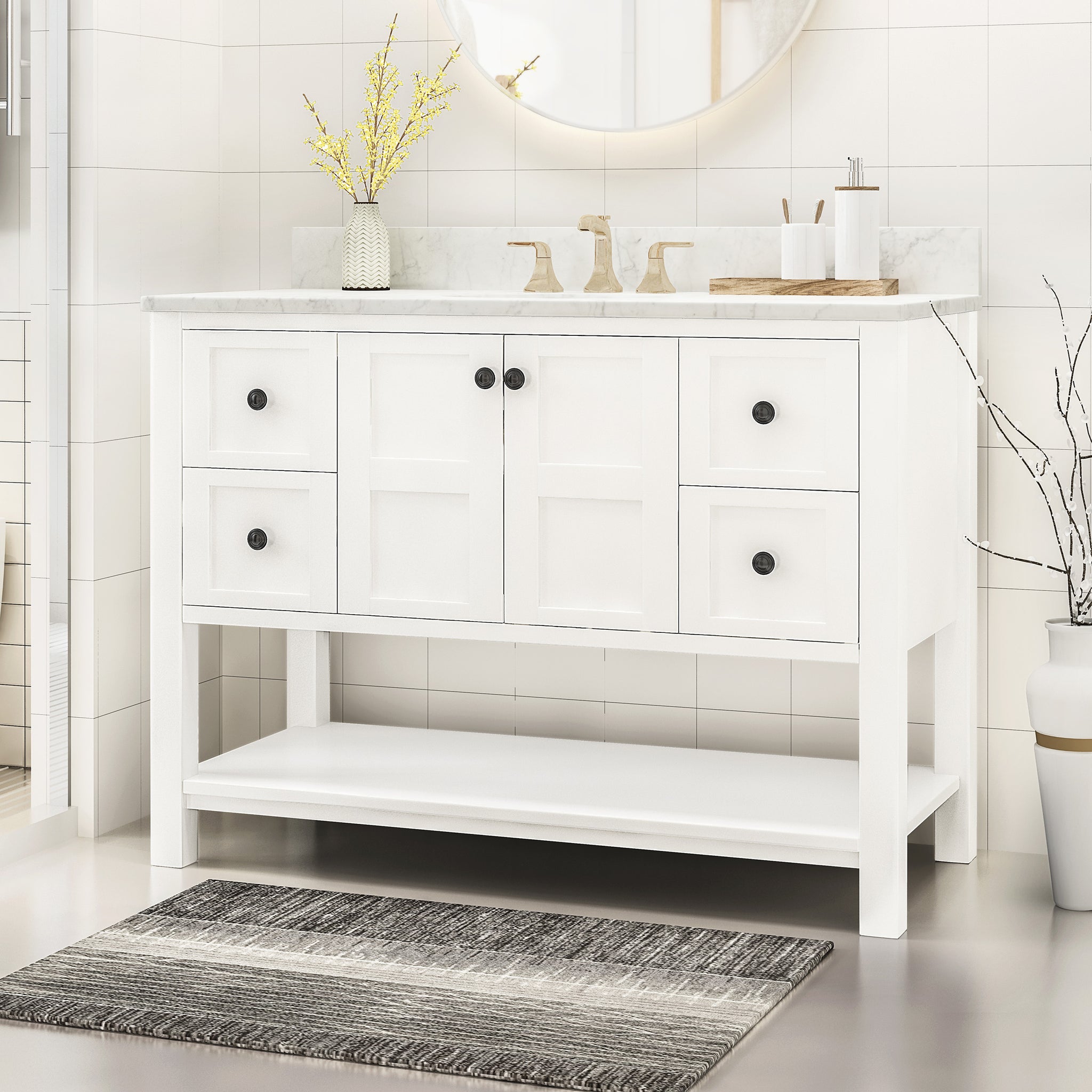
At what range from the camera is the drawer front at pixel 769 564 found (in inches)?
106

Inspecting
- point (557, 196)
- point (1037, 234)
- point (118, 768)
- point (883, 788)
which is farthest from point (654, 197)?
point (118, 768)

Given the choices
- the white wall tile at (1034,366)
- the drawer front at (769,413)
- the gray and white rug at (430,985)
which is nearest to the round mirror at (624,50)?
the white wall tile at (1034,366)

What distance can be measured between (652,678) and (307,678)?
0.70 meters

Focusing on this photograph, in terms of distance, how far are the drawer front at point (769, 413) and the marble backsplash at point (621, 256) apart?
1.96ft

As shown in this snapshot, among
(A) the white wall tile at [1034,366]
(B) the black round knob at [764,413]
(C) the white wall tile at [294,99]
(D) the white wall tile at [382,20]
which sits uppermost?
(D) the white wall tile at [382,20]

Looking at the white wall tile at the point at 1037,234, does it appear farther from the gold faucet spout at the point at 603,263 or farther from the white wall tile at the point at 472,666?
the white wall tile at the point at 472,666

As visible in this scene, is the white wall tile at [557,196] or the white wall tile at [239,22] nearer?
the white wall tile at [557,196]

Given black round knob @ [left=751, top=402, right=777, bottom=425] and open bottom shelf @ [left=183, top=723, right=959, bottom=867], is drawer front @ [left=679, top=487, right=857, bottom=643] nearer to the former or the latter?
black round knob @ [left=751, top=402, right=777, bottom=425]

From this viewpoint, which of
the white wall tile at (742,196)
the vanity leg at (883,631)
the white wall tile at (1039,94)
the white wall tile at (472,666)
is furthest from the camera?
the white wall tile at (472,666)

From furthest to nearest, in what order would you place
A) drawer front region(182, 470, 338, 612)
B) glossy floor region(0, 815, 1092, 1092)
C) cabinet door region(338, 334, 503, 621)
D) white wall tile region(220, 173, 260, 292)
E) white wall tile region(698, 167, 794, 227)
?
white wall tile region(220, 173, 260, 292) → white wall tile region(698, 167, 794, 227) → drawer front region(182, 470, 338, 612) → cabinet door region(338, 334, 503, 621) → glossy floor region(0, 815, 1092, 1092)

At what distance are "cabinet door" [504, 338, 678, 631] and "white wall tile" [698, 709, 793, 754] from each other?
2.10ft

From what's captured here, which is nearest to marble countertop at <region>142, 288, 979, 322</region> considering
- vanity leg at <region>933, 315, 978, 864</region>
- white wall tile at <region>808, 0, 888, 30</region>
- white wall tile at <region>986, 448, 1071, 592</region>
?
vanity leg at <region>933, 315, 978, 864</region>

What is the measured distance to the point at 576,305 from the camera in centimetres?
276

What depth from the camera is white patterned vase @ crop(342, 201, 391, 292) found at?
3381 mm
